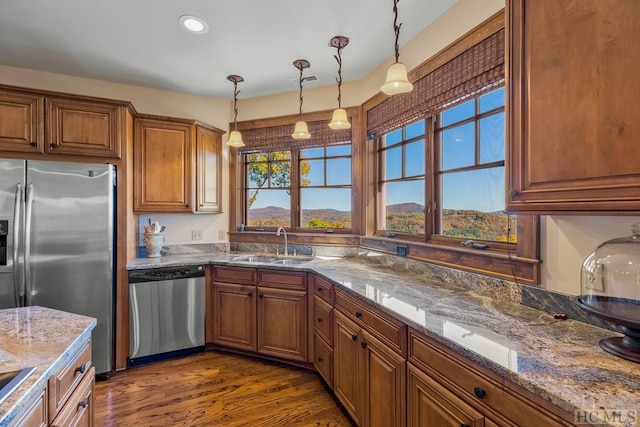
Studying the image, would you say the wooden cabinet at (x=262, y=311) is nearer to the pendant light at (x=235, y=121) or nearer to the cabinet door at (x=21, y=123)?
the pendant light at (x=235, y=121)

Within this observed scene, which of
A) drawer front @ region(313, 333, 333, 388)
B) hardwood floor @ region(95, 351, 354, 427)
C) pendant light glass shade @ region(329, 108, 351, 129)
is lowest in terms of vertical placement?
hardwood floor @ region(95, 351, 354, 427)

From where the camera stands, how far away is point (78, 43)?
7.93ft

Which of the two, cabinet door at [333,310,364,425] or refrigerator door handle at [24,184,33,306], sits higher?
refrigerator door handle at [24,184,33,306]

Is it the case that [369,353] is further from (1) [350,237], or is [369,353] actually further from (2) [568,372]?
(1) [350,237]

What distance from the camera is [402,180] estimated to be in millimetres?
2701

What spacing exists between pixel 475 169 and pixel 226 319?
247 cm

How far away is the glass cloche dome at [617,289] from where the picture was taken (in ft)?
3.27

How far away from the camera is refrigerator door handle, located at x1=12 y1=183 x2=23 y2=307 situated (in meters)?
2.29

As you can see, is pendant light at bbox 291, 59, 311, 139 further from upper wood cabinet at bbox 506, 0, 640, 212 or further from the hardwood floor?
the hardwood floor

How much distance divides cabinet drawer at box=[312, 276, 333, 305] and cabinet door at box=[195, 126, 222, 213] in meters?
1.56

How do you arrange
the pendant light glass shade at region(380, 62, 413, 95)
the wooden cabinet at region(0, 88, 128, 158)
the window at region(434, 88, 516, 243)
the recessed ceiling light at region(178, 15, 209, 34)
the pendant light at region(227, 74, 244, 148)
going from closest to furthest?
the pendant light glass shade at region(380, 62, 413, 95) → the window at region(434, 88, 516, 243) → the recessed ceiling light at region(178, 15, 209, 34) → the wooden cabinet at region(0, 88, 128, 158) → the pendant light at region(227, 74, 244, 148)

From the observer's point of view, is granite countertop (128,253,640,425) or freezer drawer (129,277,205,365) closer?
granite countertop (128,253,640,425)

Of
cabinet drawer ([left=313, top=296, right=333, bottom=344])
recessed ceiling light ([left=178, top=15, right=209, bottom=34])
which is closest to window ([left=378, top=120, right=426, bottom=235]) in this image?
cabinet drawer ([left=313, top=296, right=333, bottom=344])

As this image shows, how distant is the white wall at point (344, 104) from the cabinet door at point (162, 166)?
0.32 meters
